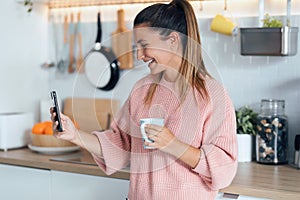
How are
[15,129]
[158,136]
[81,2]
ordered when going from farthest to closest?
[81,2] < [15,129] < [158,136]

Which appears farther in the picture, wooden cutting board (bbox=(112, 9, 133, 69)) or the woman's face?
wooden cutting board (bbox=(112, 9, 133, 69))

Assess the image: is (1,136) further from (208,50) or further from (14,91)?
(208,50)

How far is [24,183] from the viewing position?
2.52 m

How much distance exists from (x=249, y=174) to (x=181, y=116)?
1.56 feet

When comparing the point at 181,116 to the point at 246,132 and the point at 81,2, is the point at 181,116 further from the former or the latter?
the point at 81,2

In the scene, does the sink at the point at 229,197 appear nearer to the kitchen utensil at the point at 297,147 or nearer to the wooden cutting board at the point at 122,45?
the kitchen utensil at the point at 297,147

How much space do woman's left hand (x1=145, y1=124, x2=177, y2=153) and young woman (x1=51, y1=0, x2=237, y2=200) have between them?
0.03 metres

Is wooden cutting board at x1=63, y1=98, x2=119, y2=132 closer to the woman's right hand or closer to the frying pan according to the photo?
the frying pan

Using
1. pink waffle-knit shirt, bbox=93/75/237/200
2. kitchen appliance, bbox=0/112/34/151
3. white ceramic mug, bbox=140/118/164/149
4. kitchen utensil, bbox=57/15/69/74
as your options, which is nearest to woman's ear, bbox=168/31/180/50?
pink waffle-knit shirt, bbox=93/75/237/200

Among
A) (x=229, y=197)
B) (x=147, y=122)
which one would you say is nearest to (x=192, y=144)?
(x=147, y=122)

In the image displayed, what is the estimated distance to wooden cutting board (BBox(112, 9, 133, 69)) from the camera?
277 cm

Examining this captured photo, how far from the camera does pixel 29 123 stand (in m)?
2.84

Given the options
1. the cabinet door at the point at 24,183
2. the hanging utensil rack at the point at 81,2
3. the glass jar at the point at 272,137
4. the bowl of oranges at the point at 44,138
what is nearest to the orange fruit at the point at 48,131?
the bowl of oranges at the point at 44,138

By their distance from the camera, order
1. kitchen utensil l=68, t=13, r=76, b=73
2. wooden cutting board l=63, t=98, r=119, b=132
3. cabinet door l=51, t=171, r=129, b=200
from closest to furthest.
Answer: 1. cabinet door l=51, t=171, r=129, b=200
2. wooden cutting board l=63, t=98, r=119, b=132
3. kitchen utensil l=68, t=13, r=76, b=73
